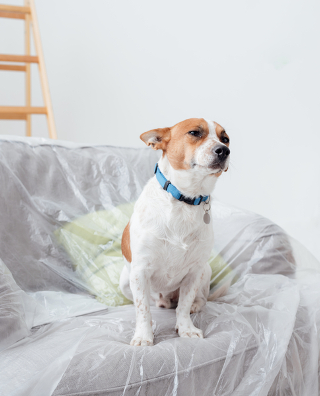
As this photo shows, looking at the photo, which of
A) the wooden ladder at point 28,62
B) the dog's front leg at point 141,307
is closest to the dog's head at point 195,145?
the dog's front leg at point 141,307

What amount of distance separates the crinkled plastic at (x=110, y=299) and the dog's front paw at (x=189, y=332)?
39mm

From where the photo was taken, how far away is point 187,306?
1.12 meters

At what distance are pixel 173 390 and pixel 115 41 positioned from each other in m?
2.38

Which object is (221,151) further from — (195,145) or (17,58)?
(17,58)

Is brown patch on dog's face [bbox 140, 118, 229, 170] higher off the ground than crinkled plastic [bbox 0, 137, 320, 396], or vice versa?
brown patch on dog's face [bbox 140, 118, 229, 170]

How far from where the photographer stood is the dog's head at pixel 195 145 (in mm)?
1016

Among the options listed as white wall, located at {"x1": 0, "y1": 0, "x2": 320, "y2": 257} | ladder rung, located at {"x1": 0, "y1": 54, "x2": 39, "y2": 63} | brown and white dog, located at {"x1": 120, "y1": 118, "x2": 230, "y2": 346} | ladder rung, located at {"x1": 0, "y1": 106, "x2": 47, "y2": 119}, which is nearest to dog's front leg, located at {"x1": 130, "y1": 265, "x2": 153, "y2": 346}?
brown and white dog, located at {"x1": 120, "y1": 118, "x2": 230, "y2": 346}

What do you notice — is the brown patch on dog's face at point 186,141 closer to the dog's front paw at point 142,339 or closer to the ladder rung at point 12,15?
the dog's front paw at point 142,339

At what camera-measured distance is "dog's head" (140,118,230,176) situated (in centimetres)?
102

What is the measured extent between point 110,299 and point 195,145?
654mm

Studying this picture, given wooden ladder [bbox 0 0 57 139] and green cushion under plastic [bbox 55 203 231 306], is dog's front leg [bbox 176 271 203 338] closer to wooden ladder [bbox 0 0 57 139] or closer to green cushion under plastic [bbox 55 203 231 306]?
green cushion under plastic [bbox 55 203 231 306]

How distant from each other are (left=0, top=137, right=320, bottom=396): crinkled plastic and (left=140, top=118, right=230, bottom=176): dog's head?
1.49ft

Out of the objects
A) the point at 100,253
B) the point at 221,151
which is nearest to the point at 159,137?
the point at 221,151

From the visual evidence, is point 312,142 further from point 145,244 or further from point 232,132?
point 145,244
